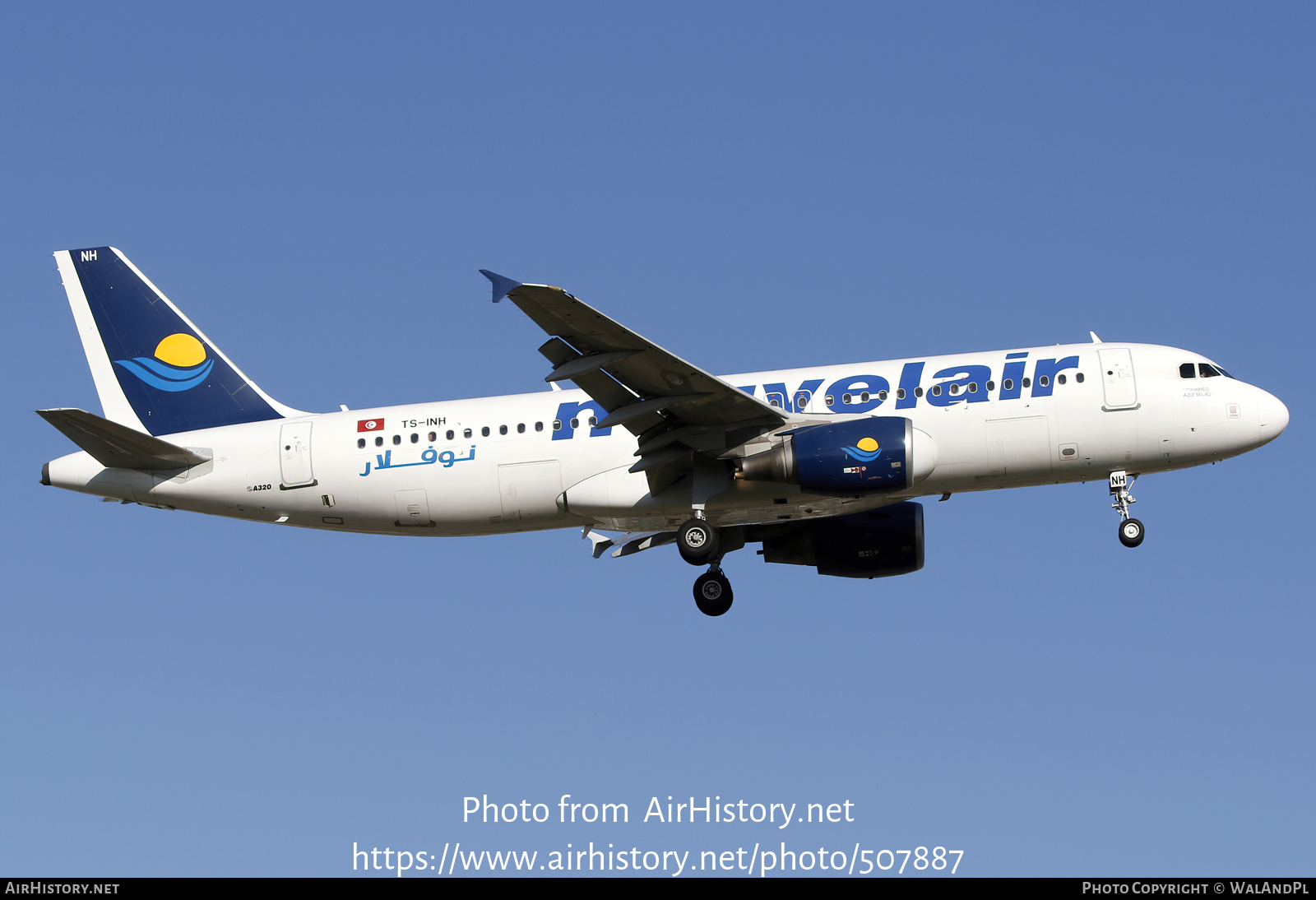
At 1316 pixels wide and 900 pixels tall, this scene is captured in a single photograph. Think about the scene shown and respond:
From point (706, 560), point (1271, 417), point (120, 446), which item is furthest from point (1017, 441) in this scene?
point (120, 446)

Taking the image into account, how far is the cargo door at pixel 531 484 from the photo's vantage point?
33969 millimetres

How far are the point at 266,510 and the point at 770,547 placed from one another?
42.8ft

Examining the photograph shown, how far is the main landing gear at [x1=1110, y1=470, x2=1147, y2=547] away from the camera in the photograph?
33.1 m

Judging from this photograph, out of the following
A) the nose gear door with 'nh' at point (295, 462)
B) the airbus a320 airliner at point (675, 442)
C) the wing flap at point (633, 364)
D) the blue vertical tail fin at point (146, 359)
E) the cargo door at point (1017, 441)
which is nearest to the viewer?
the wing flap at point (633, 364)

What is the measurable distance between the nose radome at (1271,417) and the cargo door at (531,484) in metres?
16.4

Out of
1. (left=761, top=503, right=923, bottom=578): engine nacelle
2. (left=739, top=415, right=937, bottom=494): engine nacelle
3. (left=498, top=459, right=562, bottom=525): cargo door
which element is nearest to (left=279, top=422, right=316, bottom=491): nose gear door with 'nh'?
(left=498, top=459, right=562, bottom=525): cargo door

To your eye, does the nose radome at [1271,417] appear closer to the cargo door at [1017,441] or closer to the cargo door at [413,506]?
the cargo door at [1017,441]

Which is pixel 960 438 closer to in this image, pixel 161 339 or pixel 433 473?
pixel 433 473

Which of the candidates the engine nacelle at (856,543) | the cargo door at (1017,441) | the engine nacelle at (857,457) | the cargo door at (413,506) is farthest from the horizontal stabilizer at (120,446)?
the cargo door at (1017,441)

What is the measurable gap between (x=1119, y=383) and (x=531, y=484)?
45.7ft

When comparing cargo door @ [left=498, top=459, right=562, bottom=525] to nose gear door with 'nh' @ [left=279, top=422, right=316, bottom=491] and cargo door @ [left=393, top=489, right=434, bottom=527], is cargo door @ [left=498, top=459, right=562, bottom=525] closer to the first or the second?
cargo door @ [left=393, top=489, right=434, bottom=527]

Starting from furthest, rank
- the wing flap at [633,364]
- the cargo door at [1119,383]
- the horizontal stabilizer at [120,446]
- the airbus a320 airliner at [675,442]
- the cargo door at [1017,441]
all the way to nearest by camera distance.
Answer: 1. the cargo door at [1119,383]
2. the horizontal stabilizer at [120,446]
3. the cargo door at [1017,441]
4. the airbus a320 airliner at [675,442]
5. the wing flap at [633,364]

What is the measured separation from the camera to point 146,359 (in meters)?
37.2

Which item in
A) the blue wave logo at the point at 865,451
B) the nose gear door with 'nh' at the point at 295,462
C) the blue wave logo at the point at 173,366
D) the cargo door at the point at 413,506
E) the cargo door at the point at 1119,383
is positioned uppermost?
the blue wave logo at the point at 173,366
